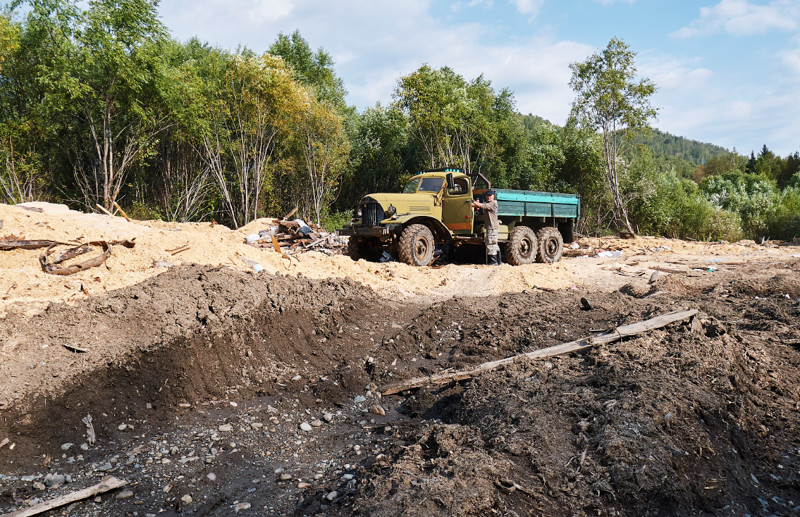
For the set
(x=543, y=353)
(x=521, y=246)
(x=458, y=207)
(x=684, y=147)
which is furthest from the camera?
(x=684, y=147)

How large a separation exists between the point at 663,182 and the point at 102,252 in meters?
23.4

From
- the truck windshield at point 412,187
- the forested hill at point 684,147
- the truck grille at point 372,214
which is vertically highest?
the forested hill at point 684,147

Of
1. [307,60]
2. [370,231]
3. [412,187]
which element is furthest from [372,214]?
[307,60]

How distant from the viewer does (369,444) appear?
4.02 meters

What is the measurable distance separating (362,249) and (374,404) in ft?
24.2

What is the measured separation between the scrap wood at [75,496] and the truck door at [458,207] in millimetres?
9337

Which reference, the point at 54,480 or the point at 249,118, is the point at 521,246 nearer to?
the point at 54,480

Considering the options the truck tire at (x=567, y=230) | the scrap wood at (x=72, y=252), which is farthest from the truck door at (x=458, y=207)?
the scrap wood at (x=72, y=252)

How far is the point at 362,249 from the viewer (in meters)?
12.0

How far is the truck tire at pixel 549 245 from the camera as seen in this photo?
1307cm

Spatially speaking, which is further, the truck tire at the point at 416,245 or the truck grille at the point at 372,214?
the truck grille at the point at 372,214

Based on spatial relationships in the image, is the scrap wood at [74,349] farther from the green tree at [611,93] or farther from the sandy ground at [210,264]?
the green tree at [611,93]

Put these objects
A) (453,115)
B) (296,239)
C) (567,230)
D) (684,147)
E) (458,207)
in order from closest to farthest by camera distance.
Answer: (458,207) < (567,230) < (296,239) < (453,115) < (684,147)

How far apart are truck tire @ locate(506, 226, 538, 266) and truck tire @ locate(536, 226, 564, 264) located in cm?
35
